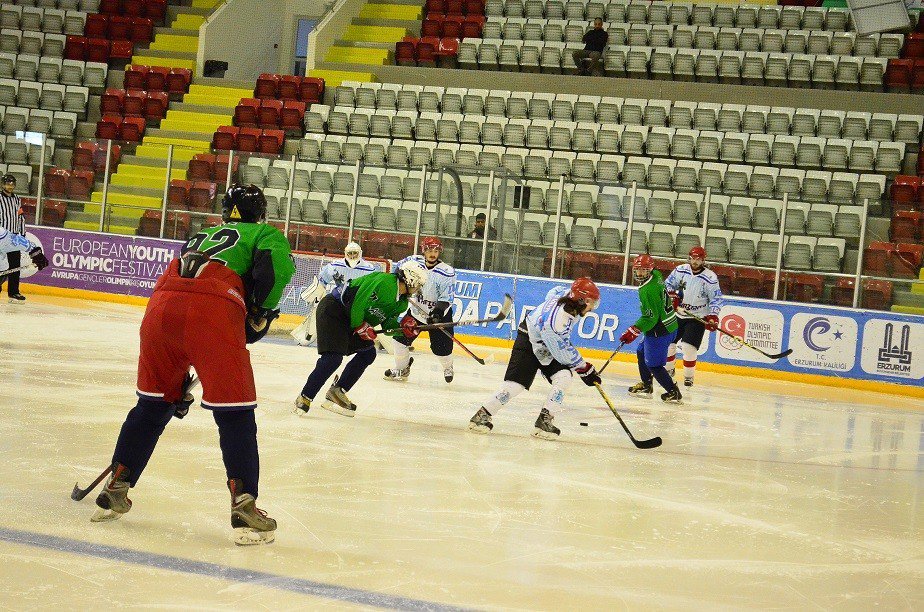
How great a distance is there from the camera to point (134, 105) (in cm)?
1917

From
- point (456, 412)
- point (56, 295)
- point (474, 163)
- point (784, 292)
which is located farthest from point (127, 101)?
point (456, 412)

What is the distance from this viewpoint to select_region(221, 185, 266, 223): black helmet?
3807mm

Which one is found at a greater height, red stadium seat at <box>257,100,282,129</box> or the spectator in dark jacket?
the spectator in dark jacket

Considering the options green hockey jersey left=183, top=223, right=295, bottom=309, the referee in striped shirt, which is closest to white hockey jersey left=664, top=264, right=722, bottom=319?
green hockey jersey left=183, top=223, right=295, bottom=309

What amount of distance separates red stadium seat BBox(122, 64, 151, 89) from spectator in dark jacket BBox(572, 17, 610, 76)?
331 inches

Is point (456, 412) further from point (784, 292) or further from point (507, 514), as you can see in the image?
point (784, 292)

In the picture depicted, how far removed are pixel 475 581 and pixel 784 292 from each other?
34.4 ft

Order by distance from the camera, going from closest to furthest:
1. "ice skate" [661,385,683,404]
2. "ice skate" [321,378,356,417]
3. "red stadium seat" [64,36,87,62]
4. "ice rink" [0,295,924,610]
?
"ice rink" [0,295,924,610] < "ice skate" [321,378,356,417] < "ice skate" [661,385,683,404] < "red stadium seat" [64,36,87,62]

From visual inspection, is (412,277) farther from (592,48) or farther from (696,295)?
(592,48)

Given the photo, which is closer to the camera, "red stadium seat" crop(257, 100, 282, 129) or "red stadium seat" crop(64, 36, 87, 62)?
"red stadium seat" crop(257, 100, 282, 129)

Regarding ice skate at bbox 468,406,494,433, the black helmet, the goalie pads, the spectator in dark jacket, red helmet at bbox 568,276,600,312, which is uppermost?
the spectator in dark jacket

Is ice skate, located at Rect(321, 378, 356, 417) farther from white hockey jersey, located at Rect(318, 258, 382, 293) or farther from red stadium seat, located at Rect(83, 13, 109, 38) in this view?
red stadium seat, located at Rect(83, 13, 109, 38)

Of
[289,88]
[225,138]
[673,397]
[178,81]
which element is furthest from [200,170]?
[673,397]

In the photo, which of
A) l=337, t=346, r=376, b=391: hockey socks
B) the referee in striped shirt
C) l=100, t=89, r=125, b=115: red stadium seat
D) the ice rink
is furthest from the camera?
l=100, t=89, r=125, b=115: red stadium seat
